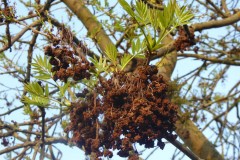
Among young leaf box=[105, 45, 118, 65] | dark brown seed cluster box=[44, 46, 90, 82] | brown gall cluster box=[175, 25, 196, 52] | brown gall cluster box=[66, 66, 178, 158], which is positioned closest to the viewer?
brown gall cluster box=[66, 66, 178, 158]

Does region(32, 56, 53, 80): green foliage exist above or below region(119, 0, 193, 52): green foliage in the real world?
above

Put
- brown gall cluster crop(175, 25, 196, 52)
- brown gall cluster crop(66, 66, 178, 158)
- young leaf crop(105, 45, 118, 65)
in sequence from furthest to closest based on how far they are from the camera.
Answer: brown gall cluster crop(175, 25, 196, 52), young leaf crop(105, 45, 118, 65), brown gall cluster crop(66, 66, 178, 158)

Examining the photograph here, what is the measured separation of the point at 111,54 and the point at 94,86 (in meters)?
0.14

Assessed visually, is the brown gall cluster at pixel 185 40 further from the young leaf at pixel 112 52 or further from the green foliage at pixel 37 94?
the green foliage at pixel 37 94

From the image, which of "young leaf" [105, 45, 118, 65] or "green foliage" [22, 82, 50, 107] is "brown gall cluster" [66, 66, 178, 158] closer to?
"young leaf" [105, 45, 118, 65]

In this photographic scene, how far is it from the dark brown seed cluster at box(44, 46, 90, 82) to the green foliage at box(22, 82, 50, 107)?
18 cm

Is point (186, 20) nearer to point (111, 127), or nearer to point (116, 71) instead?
point (116, 71)

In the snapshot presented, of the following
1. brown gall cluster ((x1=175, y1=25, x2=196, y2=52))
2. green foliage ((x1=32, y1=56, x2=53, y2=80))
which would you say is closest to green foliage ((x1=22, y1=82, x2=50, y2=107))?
green foliage ((x1=32, y1=56, x2=53, y2=80))

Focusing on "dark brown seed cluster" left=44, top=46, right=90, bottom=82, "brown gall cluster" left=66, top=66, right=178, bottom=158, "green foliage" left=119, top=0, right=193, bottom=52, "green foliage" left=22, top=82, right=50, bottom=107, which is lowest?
"brown gall cluster" left=66, top=66, right=178, bottom=158

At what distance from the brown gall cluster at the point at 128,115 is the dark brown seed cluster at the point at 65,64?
98 millimetres

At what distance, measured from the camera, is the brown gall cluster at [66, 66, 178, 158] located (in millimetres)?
1459

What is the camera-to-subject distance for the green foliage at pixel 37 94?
1.77 metres

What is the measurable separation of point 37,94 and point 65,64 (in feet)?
0.87

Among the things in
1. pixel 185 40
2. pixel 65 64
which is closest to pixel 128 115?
pixel 65 64
